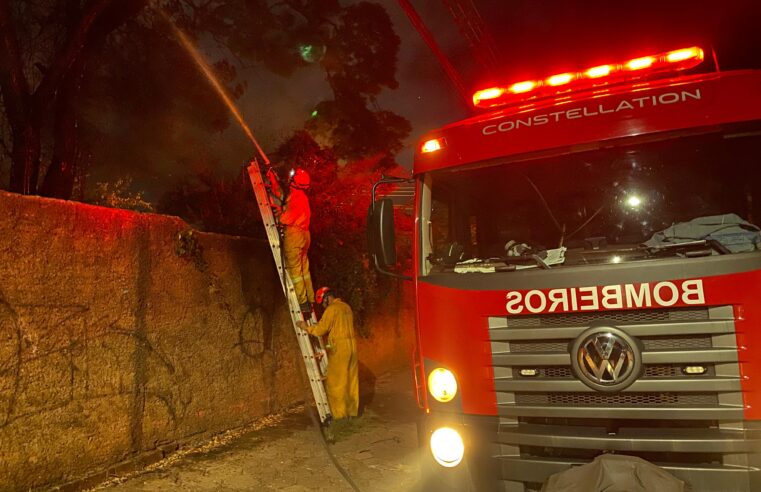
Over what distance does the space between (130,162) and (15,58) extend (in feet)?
9.85

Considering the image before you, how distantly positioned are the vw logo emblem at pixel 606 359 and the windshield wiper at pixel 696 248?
0.56m

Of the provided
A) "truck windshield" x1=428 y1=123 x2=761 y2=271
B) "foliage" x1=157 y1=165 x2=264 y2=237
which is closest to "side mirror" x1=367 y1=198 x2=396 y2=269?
"truck windshield" x1=428 y1=123 x2=761 y2=271

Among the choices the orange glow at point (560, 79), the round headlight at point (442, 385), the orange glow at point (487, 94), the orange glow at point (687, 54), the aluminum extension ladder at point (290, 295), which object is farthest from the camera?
the aluminum extension ladder at point (290, 295)

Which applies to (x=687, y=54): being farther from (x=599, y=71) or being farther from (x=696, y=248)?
(x=696, y=248)

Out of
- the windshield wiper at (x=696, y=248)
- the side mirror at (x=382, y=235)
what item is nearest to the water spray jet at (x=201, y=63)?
the side mirror at (x=382, y=235)

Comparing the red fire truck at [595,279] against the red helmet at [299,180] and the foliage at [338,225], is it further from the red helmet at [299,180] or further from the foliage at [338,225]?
the foliage at [338,225]

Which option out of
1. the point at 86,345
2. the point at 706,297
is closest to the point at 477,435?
the point at 706,297

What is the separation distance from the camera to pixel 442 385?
3.53 metres

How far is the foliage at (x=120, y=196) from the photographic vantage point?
29.7 feet

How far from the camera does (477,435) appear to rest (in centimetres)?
336

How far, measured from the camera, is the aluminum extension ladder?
5.98m

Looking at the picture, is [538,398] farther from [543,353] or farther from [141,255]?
[141,255]

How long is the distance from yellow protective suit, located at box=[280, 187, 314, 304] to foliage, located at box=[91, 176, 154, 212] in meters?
3.80

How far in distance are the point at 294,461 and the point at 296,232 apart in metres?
2.33
